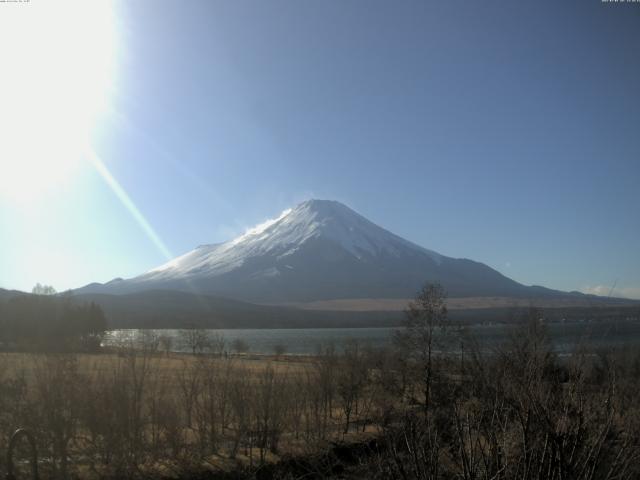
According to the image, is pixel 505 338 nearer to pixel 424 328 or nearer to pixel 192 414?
pixel 424 328

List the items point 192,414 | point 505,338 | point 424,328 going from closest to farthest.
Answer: point 505,338 → point 192,414 → point 424,328

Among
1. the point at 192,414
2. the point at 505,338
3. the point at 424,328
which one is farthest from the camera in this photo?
the point at 424,328

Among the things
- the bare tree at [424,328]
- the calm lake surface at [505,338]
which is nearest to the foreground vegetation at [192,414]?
the calm lake surface at [505,338]

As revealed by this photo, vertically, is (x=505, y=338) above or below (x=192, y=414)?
above

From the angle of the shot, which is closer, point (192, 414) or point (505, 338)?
point (505, 338)

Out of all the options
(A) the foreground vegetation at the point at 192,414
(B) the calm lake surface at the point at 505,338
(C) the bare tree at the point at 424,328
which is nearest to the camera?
(B) the calm lake surface at the point at 505,338

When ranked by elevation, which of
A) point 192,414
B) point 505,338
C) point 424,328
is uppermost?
point 505,338

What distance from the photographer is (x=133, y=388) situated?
15.2 metres

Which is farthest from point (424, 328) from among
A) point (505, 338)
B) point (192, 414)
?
point (192, 414)

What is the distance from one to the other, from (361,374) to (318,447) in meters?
8.84

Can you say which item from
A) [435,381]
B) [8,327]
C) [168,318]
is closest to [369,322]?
[168,318]

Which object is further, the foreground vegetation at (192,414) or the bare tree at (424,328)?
the bare tree at (424,328)

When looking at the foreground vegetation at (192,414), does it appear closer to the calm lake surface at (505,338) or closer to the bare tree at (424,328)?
the calm lake surface at (505,338)

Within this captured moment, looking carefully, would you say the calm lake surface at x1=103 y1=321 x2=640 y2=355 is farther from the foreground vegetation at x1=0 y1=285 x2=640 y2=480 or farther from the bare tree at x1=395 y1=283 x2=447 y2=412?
the bare tree at x1=395 y1=283 x2=447 y2=412
